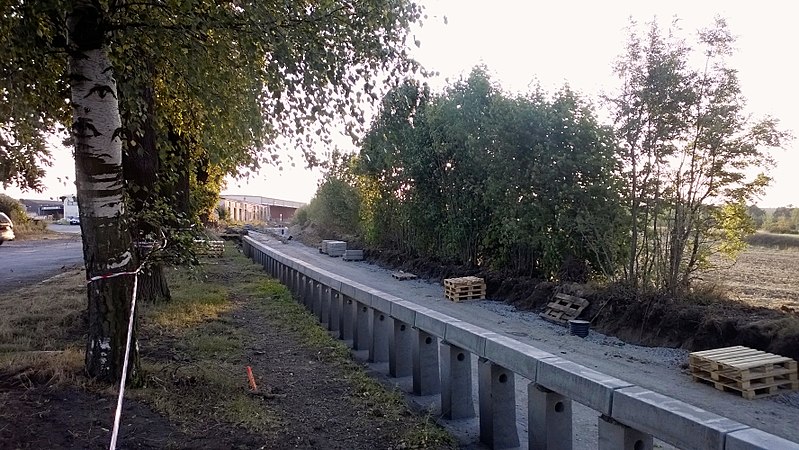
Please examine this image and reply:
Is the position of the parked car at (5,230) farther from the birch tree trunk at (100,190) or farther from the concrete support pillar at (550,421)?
the concrete support pillar at (550,421)

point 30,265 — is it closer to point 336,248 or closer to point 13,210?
point 336,248

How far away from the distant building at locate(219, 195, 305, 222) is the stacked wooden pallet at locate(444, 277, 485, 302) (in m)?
65.8

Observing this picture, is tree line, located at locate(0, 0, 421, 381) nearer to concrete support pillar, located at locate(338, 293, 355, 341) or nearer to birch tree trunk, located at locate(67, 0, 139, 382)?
birch tree trunk, located at locate(67, 0, 139, 382)

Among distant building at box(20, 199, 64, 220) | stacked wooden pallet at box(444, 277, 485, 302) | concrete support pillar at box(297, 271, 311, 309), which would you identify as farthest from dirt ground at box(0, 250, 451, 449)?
distant building at box(20, 199, 64, 220)

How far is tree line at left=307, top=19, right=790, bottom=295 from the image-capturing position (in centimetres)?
1152

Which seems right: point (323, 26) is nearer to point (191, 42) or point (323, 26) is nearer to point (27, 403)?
point (191, 42)

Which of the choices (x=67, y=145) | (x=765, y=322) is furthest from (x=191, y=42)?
(x=765, y=322)

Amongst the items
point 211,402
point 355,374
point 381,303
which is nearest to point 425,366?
point 355,374

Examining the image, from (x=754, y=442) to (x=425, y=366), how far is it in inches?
139

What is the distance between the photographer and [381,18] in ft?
16.6

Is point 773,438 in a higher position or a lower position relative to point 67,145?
lower

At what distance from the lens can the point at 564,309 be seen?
13.6m

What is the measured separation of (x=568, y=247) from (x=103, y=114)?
41.6 ft

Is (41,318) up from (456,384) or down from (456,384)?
up
